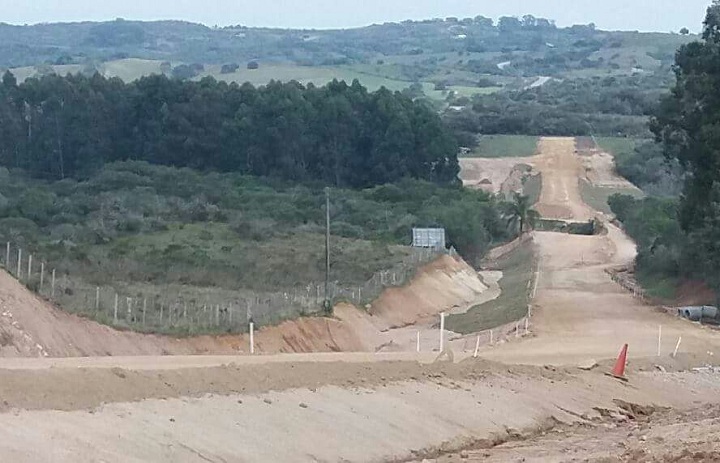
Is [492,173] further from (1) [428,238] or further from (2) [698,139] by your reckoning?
(2) [698,139]

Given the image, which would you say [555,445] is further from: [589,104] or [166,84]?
[589,104]

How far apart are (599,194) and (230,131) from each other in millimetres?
38672

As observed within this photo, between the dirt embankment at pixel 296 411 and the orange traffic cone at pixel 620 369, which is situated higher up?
the dirt embankment at pixel 296 411

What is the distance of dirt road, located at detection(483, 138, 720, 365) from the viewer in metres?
41.4

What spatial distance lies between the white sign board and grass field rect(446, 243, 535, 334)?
438cm

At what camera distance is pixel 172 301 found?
1865 inches

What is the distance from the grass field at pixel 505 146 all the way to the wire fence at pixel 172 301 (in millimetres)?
83023

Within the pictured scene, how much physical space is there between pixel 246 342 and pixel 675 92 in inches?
1034

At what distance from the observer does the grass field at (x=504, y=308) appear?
55094 millimetres

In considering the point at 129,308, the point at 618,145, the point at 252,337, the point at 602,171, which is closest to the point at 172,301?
the point at 129,308

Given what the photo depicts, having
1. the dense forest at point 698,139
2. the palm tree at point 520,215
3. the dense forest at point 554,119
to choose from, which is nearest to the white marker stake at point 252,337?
the dense forest at point 698,139

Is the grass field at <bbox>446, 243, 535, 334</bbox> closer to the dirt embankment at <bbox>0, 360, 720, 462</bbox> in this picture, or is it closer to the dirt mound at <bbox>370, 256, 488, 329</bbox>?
the dirt mound at <bbox>370, 256, 488, 329</bbox>

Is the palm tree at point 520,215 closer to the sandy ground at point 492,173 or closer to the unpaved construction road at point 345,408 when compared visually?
the sandy ground at point 492,173

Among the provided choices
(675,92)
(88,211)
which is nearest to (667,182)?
(88,211)
